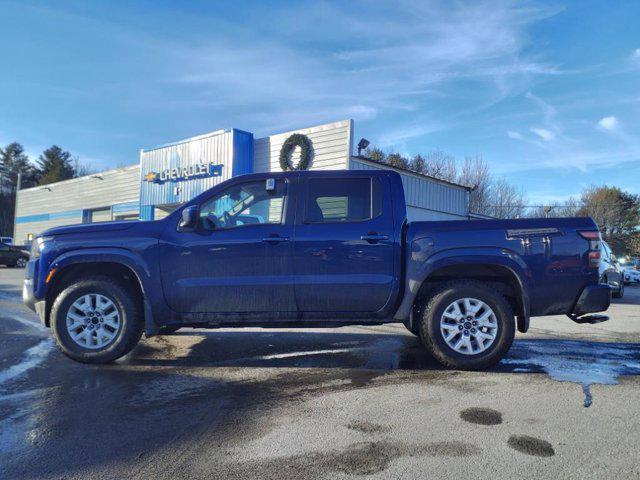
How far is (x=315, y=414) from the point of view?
3576 mm

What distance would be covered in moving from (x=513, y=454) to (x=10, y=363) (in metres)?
5.11

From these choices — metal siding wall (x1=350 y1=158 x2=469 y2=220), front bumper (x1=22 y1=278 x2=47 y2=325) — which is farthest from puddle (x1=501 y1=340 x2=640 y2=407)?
metal siding wall (x1=350 y1=158 x2=469 y2=220)

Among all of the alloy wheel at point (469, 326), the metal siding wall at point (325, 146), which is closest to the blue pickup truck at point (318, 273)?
the alloy wheel at point (469, 326)

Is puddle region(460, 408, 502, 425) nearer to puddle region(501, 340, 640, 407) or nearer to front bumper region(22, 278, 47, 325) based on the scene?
puddle region(501, 340, 640, 407)

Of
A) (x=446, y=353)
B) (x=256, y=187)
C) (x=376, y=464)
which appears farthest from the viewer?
(x=256, y=187)

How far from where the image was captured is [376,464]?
2773 mm

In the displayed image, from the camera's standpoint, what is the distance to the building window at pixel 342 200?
4934 millimetres

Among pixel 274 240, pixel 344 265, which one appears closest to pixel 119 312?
pixel 274 240

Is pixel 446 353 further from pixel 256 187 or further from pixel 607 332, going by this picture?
pixel 607 332

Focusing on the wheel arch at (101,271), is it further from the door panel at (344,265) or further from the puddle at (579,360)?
the puddle at (579,360)

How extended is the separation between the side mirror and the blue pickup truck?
11 millimetres

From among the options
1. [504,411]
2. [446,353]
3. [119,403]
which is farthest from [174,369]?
[504,411]

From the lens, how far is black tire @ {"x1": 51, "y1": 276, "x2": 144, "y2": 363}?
4.85 metres

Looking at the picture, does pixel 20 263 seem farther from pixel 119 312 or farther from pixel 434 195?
pixel 119 312
